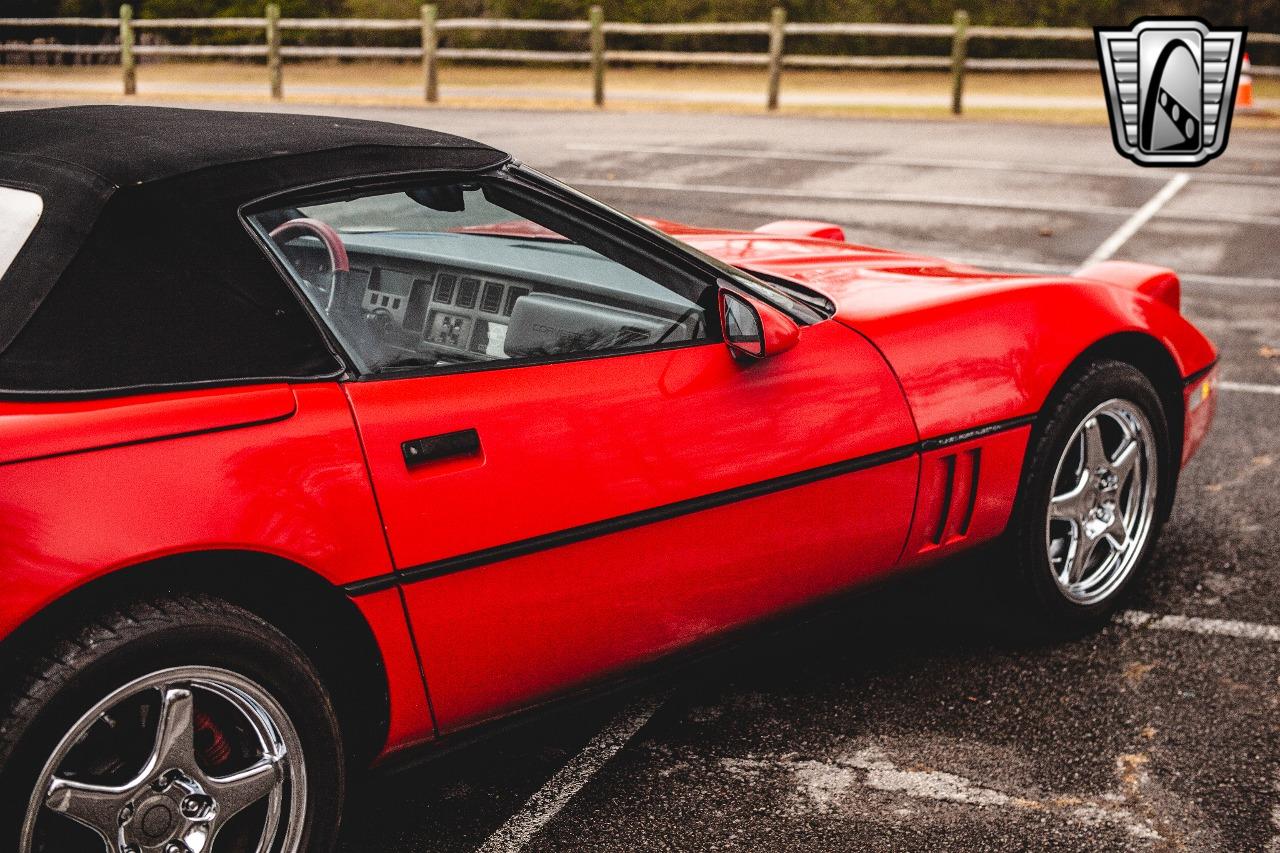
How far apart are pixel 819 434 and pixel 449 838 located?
1.13 m

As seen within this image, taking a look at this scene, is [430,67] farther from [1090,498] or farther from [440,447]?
[440,447]

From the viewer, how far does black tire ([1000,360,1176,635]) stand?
3.49 m

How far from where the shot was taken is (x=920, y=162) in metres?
14.1

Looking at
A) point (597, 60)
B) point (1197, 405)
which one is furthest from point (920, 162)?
point (1197, 405)

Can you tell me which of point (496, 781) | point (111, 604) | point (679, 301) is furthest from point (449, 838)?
point (679, 301)

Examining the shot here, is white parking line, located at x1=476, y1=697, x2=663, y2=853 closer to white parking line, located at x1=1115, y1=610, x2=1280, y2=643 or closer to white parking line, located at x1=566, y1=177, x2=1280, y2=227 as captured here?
white parking line, located at x1=1115, y1=610, x2=1280, y2=643

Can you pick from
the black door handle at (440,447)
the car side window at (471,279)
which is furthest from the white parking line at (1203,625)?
the black door handle at (440,447)

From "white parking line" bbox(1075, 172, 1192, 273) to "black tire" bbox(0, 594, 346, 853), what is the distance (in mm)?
7038

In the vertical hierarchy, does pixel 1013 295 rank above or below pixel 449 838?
above

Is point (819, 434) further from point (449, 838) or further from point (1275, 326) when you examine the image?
point (1275, 326)

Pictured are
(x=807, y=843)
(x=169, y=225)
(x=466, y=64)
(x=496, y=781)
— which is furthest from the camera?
(x=466, y=64)

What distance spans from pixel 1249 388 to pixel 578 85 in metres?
21.3

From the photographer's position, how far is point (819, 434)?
3004 mm

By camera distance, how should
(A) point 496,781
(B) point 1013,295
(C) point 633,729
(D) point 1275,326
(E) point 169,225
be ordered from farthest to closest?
(D) point 1275,326
(B) point 1013,295
(C) point 633,729
(A) point 496,781
(E) point 169,225
